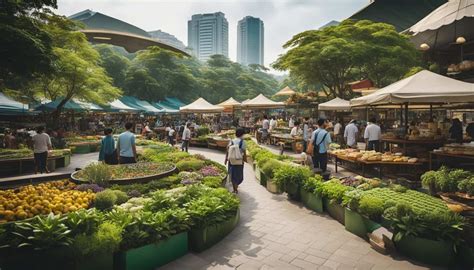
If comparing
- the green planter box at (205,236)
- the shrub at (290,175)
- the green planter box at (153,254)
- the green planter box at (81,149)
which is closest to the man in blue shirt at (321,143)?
the shrub at (290,175)

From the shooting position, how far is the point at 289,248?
4.86 meters

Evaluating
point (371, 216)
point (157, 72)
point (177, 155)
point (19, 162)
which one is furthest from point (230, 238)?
point (157, 72)

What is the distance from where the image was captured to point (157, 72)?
43531 millimetres

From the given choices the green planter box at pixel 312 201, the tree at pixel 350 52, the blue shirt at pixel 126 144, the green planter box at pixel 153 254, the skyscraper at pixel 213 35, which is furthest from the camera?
the skyscraper at pixel 213 35

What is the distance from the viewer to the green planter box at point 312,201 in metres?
6.63

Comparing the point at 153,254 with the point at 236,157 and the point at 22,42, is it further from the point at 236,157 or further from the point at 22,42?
the point at 22,42

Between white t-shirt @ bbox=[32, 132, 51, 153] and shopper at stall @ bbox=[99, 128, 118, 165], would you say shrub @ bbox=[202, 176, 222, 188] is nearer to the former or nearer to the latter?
shopper at stall @ bbox=[99, 128, 118, 165]

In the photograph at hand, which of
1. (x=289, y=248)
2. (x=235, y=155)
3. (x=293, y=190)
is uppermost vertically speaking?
(x=235, y=155)

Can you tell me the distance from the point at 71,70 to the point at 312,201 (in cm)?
1625

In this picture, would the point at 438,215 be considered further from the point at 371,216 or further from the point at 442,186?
the point at 442,186

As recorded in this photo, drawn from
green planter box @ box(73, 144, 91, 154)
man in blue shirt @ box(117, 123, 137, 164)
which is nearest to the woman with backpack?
man in blue shirt @ box(117, 123, 137, 164)

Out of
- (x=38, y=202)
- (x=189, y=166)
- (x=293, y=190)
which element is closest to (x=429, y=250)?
(x=293, y=190)

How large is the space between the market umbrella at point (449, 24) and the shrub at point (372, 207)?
8709mm

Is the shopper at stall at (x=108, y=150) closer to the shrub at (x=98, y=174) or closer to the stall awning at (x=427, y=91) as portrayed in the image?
the shrub at (x=98, y=174)
